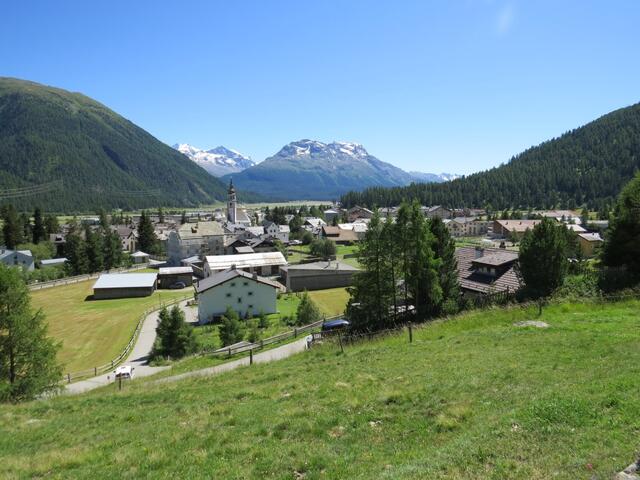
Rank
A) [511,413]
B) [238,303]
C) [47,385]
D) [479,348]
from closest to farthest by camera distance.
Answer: [511,413], [479,348], [47,385], [238,303]

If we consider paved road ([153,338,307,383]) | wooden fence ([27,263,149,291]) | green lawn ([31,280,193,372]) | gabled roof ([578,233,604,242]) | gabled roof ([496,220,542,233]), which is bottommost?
green lawn ([31,280,193,372])

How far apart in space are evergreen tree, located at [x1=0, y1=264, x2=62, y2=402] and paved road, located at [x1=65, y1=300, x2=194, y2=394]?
341 centimetres

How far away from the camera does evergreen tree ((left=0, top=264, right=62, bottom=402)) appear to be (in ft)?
73.8

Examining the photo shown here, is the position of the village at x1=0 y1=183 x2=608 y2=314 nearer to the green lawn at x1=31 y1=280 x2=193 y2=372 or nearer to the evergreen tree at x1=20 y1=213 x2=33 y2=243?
the green lawn at x1=31 y1=280 x2=193 y2=372

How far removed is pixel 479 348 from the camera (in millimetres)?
17984

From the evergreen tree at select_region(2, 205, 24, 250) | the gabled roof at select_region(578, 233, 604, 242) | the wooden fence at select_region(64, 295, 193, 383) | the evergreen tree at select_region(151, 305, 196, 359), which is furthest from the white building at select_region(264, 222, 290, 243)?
the evergreen tree at select_region(151, 305, 196, 359)

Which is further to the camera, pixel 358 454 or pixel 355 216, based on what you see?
pixel 355 216

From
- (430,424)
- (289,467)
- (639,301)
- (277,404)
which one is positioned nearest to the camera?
(289,467)

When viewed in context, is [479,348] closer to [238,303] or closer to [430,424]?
[430,424]

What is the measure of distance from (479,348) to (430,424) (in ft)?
28.5

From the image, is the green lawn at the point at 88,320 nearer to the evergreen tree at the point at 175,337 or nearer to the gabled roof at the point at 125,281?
the gabled roof at the point at 125,281

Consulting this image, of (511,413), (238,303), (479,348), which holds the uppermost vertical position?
(511,413)

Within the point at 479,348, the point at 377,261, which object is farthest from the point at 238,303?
the point at 479,348

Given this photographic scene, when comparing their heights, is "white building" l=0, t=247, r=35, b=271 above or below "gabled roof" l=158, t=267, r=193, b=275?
above
